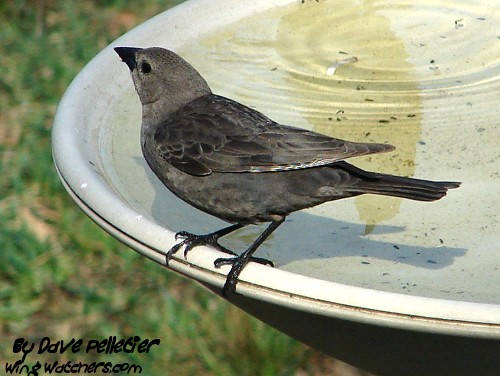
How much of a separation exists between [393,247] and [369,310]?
3.41 ft

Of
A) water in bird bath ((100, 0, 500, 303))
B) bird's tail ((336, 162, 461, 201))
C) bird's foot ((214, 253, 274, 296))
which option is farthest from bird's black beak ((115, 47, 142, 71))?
bird's foot ((214, 253, 274, 296))

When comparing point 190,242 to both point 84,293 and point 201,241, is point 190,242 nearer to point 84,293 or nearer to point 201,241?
point 201,241

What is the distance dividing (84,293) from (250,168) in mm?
2158

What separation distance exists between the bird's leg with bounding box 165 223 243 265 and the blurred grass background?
113cm

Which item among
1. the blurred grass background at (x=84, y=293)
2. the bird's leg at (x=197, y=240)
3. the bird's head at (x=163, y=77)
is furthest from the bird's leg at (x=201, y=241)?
the blurred grass background at (x=84, y=293)

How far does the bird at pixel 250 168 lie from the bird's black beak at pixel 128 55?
0.26 meters

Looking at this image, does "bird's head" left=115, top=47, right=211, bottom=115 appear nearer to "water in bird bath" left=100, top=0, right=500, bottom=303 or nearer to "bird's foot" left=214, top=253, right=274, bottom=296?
"water in bird bath" left=100, top=0, right=500, bottom=303

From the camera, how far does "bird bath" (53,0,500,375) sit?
2996 mm

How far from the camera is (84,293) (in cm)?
557

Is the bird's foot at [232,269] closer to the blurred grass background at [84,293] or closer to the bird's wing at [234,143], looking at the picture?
the bird's wing at [234,143]

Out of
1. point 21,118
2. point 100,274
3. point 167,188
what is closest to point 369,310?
point 167,188

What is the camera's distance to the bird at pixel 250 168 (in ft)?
11.7

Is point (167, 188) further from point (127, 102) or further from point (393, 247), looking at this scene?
point (393, 247)

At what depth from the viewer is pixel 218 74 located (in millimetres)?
4723
